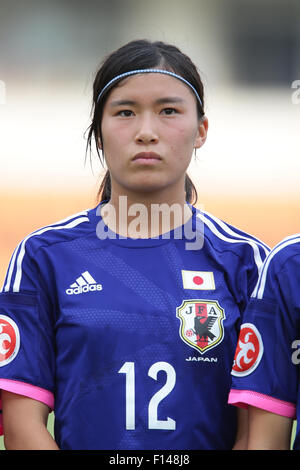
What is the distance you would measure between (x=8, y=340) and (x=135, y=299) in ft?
0.97

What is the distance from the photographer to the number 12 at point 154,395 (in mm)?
1757

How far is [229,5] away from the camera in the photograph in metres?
8.75

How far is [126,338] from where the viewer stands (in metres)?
1.79

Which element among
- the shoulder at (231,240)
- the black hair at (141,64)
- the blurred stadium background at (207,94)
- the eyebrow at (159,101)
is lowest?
the shoulder at (231,240)

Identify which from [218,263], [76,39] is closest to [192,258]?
[218,263]

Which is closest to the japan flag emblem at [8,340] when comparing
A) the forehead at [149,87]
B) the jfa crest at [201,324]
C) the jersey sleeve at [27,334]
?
the jersey sleeve at [27,334]

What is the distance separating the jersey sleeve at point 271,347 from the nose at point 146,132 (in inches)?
15.9

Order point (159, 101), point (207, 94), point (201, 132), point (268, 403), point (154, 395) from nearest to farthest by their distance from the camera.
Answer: point (268, 403) < point (154, 395) < point (159, 101) < point (201, 132) < point (207, 94)

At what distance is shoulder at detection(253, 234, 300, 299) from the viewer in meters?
1.66

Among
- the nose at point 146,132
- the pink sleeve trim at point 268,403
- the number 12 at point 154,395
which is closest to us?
the pink sleeve trim at point 268,403

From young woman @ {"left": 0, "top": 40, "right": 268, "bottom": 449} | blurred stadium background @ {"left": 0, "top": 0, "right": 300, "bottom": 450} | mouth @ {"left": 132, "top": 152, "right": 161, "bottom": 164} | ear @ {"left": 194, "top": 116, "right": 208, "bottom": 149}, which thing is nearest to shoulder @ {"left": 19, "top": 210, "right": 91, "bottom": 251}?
young woman @ {"left": 0, "top": 40, "right": 268, "bottom": 449}

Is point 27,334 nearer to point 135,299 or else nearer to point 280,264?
point 135,299

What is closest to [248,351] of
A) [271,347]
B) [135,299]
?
[271,347]

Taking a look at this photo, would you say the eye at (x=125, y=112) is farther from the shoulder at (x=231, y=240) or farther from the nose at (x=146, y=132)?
the shoulder at (x=231, y=240)
